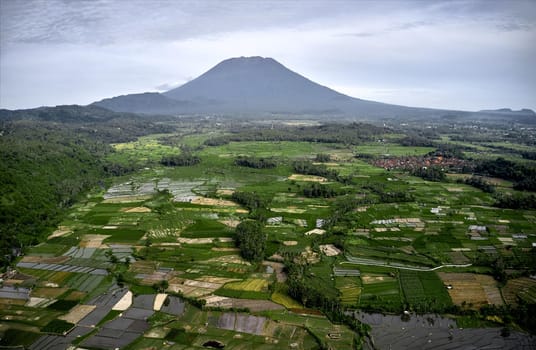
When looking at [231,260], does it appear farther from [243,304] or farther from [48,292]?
[48,292]

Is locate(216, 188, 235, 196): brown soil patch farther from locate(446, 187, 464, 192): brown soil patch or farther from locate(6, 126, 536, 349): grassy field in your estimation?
locate(446, 187, 464, 192): brown soil patch

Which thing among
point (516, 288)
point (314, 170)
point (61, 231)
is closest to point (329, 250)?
point (516, 288)

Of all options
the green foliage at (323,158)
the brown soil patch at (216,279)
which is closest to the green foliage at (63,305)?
the brown soil patch at (216,279)

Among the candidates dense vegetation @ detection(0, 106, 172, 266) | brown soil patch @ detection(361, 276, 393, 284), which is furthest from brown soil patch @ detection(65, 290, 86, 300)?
brown soil patch @ detection(361, 276, 393, 284)

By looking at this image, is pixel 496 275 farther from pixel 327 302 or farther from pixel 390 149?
pixel 390 149

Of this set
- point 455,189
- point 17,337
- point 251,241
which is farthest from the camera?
point 455,189
